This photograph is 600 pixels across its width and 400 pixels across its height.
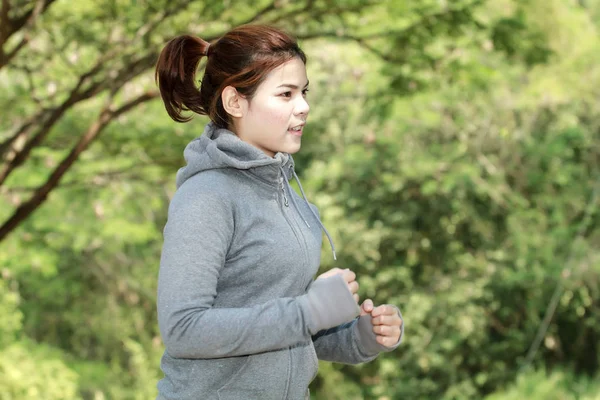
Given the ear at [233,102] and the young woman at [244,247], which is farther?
the ear at [233,102]

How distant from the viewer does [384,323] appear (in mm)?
1550

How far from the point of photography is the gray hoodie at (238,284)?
1.25 metres

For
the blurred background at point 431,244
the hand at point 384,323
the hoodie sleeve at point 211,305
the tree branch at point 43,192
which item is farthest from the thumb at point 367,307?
the blurred background at point 431,244

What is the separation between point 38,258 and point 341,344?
221 inches

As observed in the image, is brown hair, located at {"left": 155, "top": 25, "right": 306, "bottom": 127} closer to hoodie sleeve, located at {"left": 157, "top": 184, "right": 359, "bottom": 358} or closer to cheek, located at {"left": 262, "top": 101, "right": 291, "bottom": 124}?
cheek, located at {"left": 262, "top": 101, "right": 291, "bottom": 124}

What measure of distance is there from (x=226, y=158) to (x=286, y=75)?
7.6 inches

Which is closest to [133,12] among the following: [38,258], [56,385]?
[38,258]

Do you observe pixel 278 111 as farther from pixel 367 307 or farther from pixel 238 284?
pixel 367 307

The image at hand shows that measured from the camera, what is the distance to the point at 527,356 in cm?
1159

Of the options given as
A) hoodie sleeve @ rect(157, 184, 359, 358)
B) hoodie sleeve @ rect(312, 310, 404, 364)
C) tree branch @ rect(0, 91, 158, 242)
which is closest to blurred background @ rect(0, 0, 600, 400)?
tree branch @ rect(0, 91, 158, 242)

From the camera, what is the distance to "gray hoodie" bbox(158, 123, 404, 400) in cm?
125

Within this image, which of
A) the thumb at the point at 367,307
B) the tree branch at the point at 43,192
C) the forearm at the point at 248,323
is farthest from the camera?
the tree branch at the point at 43,192

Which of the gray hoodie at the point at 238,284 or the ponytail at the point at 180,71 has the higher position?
the ponytail at the point at 180,71

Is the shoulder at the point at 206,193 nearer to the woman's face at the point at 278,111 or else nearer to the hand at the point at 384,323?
the woman's face at the point at 278,111
